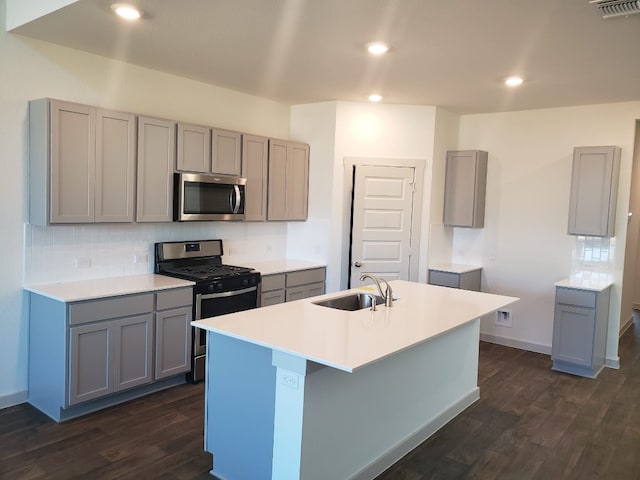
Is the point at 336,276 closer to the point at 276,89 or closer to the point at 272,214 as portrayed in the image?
the point at 272,214

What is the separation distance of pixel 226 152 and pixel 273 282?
1313 mm

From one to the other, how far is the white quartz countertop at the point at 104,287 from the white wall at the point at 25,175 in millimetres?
114

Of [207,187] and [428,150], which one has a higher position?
[428,150]

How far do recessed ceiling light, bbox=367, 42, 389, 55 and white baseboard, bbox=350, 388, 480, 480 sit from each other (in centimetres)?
258

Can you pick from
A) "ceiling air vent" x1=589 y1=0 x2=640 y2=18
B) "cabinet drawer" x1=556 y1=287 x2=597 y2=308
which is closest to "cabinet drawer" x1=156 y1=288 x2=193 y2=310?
"ceiling air vent" x1=589 y1=0 x2=640 y2=18

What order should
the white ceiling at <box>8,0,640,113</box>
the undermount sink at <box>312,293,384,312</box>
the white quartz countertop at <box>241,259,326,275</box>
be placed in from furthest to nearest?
the white quartz countertop at <box>241,259,326,275</box> < the undermount sink at <box>312,293,384,312</box> < the white ceiling at <box>8,0,640,113</box>

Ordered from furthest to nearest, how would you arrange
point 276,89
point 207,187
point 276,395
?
point 276,89, point 207,187, point 276,395

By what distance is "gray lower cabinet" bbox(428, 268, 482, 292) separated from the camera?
534 centimetres

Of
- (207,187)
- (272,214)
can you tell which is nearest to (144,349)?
(207,187)

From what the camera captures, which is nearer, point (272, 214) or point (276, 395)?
point (276, 395)

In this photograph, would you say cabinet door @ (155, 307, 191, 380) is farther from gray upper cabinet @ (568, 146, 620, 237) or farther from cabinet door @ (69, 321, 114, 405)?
gray upper cabinet @ (568, 146, 620, 237)

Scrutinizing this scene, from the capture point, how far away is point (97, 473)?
9.20 feet

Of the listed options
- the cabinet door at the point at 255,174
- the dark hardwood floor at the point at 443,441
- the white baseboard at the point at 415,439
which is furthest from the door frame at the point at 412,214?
the white baseboard at the point at 415,439

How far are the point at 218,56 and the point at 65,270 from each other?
6.64 ft
